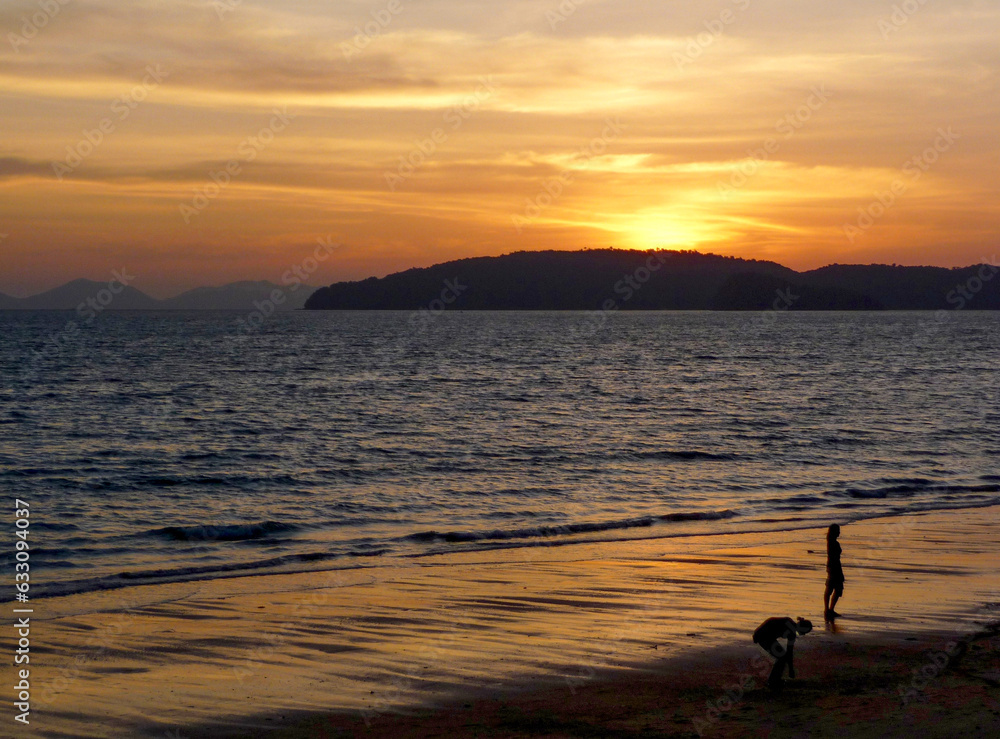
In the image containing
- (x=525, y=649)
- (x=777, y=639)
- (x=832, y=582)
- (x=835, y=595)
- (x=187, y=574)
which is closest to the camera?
(x=777, y=639)

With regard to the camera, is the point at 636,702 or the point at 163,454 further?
the point at 163,454

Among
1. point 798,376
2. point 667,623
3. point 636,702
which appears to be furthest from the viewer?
point 798,376

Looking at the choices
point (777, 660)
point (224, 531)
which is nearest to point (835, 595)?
point (777, 660)

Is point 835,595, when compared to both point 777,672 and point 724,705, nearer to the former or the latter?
point 777,672

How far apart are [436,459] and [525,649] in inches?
854

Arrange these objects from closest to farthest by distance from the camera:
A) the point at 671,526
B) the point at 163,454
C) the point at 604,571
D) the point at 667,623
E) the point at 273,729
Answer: the point at 273,729 < the point at 667,623 < the point at 604,571 < the point at 671,526 < the point at 163,454

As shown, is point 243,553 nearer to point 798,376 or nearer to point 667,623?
point 667,623

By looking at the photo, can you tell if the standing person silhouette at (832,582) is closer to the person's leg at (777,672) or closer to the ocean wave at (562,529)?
the person's leg at (777,672)

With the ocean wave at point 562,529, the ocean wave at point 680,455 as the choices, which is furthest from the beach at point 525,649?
the ocean wave at point 680,455

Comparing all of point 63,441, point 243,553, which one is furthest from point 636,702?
point 63,441

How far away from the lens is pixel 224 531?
21.8 m

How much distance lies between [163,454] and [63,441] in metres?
5.73

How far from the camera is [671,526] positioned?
22.9 m

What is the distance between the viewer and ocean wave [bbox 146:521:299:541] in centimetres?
2122
